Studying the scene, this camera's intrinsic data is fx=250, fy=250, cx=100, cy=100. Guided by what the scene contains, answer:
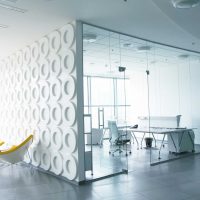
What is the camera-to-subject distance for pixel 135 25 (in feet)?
16.6

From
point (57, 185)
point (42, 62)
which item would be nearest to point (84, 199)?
point (57, 185)

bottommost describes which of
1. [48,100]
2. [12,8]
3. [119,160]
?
[119,160]

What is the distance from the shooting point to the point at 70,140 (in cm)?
483

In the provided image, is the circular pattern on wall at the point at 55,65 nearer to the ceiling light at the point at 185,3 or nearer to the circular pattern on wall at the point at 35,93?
the circular pattern on wall at the point at 35,93

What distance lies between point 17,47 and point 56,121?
8.28 feet

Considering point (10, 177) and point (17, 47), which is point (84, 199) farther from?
point (17, 47)

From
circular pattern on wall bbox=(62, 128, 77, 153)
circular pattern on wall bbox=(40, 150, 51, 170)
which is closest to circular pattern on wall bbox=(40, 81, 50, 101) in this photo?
circular pattern on wall bbox=(62, 128, 77, 153)

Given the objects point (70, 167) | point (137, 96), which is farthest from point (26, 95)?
point (137, 96)

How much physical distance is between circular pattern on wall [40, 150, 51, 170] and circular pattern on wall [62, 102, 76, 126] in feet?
3.59

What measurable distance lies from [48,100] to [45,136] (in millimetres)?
826

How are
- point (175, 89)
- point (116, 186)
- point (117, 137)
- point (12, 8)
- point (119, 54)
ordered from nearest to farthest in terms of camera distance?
point (12, 8) → point (116, 186) → point (119, 54) → point (117, 137) → point (175, 89)

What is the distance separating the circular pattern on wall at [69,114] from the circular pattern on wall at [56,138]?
340 millimetres

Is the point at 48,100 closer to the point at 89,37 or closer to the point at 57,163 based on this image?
the point at 57,163

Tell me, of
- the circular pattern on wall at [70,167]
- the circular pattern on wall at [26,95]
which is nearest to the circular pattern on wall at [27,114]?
the circular pattern on wall at [26,95]
